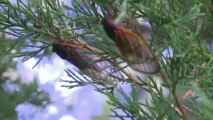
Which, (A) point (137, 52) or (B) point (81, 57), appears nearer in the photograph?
(A) point (137, 52)

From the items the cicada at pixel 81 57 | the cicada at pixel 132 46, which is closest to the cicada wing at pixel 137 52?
the cicada at pixel 132 46

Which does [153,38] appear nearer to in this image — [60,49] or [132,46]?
[132,46]

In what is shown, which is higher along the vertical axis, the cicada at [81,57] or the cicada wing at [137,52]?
the cicada wing at [137,52]

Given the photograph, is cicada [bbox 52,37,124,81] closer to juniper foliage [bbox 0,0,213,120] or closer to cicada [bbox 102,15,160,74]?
juniper foliage [bbox 0,0,213,120]

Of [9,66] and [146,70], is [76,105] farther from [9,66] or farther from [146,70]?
[146,70]

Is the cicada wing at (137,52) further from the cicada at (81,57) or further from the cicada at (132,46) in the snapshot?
the cicada at (81,57)

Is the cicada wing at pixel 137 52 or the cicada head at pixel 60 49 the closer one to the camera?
the cicada wing at pixel 137 52

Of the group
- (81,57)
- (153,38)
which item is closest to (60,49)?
(81,57)
